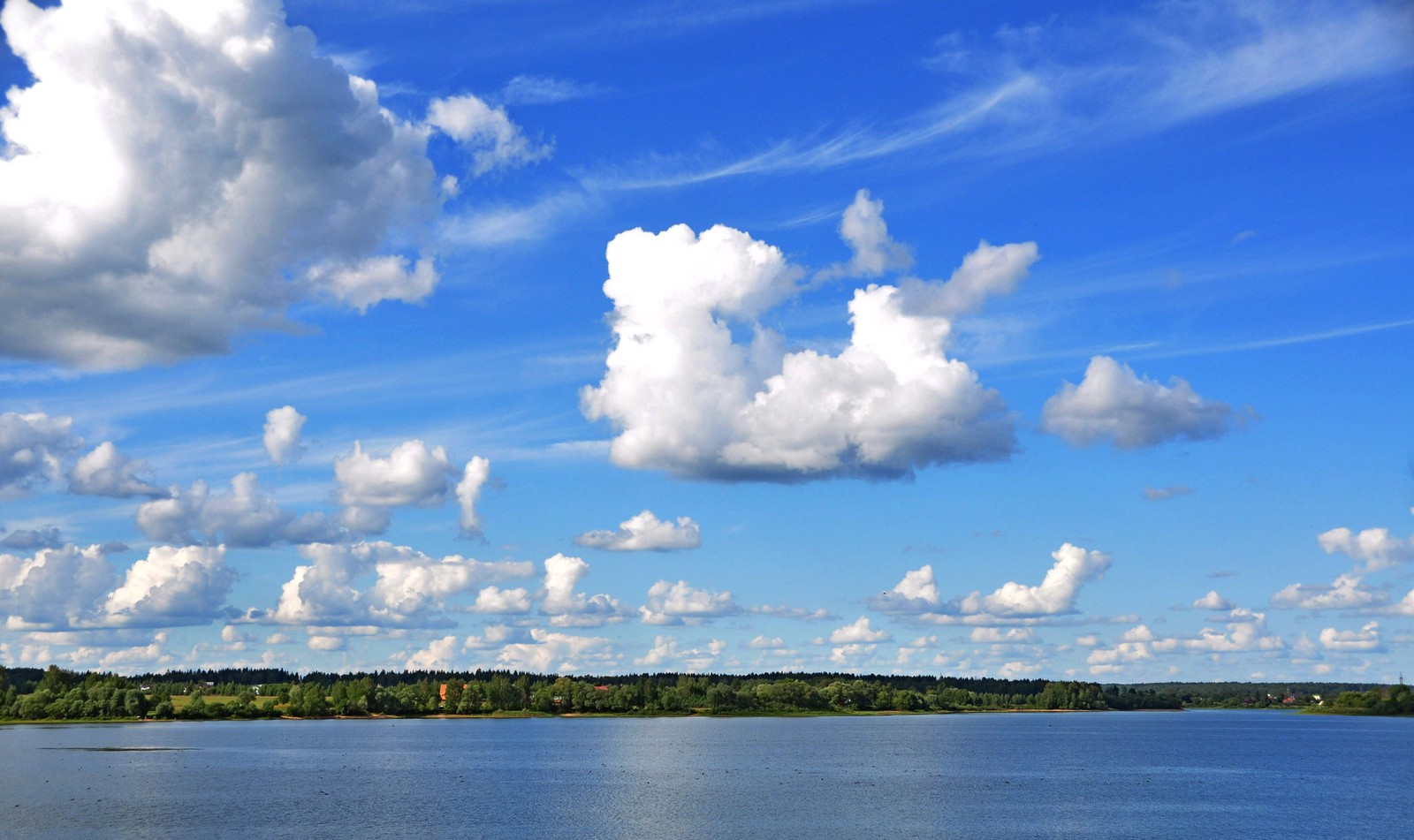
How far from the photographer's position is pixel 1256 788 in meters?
145

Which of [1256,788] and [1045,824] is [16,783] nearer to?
[1045,824]

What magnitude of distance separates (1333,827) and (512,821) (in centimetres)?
7101

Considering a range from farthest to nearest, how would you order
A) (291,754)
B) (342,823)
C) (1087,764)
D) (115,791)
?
(291,754), (1087,764), (115,791), (342,823)

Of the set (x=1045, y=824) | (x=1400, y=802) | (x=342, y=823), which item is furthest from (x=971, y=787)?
(x=342, y=823)

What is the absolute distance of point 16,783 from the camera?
136 m

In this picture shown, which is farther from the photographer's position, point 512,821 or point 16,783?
point 16,783

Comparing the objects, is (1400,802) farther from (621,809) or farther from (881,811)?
(621,809)

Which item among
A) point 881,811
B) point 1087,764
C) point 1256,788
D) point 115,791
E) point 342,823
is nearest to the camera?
point 342,823

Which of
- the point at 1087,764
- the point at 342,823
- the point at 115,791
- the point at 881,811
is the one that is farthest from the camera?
the point at 1087,764

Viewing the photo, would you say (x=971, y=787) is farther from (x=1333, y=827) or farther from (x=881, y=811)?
(x=1333, y=827)

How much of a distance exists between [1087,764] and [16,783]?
141 m

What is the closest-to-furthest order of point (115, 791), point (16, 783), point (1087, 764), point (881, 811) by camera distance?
point (881, 811)
point (115, 791)
point (16, 783)
point (1087, 764)

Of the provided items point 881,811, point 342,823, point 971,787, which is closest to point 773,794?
point 881,811

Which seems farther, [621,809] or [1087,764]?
[1087,764]
